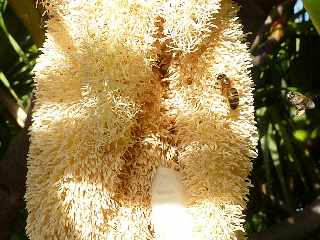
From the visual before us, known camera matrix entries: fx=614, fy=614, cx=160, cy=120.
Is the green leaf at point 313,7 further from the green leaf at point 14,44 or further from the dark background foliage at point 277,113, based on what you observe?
the green leaf at point 14,44

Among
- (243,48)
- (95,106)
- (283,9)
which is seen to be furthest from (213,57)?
(283,9)

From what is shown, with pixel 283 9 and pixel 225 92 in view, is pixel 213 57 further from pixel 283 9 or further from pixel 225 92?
pixel 283 9

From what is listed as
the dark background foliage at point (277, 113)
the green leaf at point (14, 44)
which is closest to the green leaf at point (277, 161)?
the dark background foliage at point (277, 113)

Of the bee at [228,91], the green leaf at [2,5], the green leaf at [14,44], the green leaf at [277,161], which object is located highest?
the bee at [228,91]

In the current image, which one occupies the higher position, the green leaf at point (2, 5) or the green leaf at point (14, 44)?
the green leaf at point (2, 5)

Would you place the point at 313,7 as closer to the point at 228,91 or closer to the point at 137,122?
the point at 228,91

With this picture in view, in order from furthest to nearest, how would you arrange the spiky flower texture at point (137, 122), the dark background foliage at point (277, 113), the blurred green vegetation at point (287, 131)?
the blurred green vegetation at point (287, 131), the dark background foliage at point (277, 113), the spiky flower texture at point (137, 122)

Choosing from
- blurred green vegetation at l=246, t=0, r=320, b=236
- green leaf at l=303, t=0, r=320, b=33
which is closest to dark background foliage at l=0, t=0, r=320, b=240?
blurred green vegetation at l=246, t=0, r=320, b=236
